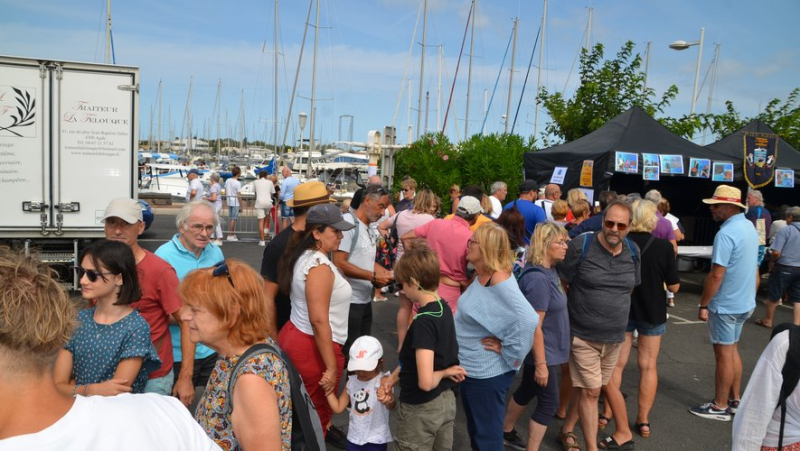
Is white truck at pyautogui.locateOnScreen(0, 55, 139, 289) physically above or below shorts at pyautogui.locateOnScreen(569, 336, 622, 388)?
above

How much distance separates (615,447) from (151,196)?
70.5 ft

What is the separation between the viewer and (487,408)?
3.55m

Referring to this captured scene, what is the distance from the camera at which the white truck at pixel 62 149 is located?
7574 mm

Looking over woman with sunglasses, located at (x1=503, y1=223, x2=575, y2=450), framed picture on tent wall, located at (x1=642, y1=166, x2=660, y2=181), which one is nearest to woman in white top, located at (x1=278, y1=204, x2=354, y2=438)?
woman with sunglasses, located at (x1=503, y1=223, x2=575, y2=450)

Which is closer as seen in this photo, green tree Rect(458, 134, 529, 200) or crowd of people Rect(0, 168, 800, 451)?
crowd of people Rect(0, 168, 800, 451)

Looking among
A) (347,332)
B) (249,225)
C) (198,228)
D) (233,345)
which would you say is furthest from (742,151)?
(249,225)

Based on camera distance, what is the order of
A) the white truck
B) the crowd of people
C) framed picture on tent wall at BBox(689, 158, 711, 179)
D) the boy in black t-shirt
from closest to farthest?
the crowd of people
the boy in black t-shirt
the white truck
framed picture on tent wall at BBox(689, 158, 711, 179)

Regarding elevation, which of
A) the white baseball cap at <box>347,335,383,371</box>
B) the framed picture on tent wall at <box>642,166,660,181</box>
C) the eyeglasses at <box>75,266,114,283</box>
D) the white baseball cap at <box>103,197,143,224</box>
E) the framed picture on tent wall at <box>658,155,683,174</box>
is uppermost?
the framed picture on tent wall at <box>658,155,683,174</box>

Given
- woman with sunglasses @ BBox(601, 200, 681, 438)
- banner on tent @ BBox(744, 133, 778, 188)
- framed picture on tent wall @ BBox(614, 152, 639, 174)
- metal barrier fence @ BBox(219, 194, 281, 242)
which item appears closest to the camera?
woman with sunglasses @ BBox(601, 200, 681, 438)

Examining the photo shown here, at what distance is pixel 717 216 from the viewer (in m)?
5.26

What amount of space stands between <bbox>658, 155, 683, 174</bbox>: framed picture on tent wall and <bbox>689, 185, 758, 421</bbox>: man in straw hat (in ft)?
17.4

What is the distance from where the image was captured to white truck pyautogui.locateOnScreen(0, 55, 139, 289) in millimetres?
7574

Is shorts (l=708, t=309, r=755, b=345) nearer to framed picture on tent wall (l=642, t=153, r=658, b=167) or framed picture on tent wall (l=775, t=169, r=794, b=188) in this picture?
framed picture on tent wall (l=642, t=153, r=658, b=167)

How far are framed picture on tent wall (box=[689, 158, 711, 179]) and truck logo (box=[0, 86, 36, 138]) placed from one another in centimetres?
1068
